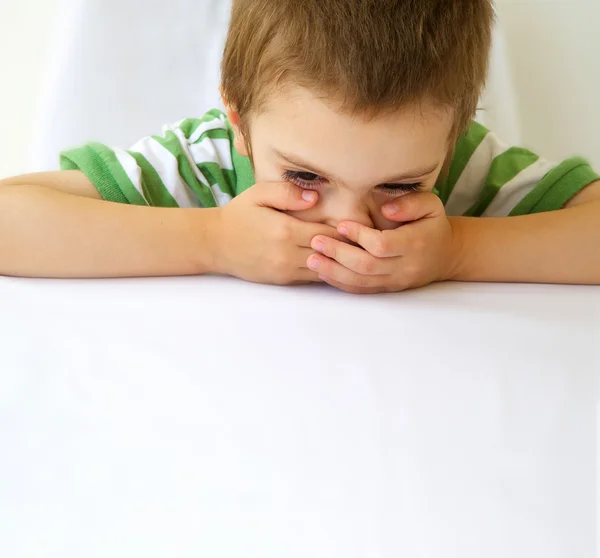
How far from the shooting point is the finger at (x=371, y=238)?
1.64ft

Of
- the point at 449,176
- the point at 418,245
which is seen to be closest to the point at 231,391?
the point at 418,245

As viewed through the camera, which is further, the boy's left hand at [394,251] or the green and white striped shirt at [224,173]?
the green and white striped shirt at [224,173]

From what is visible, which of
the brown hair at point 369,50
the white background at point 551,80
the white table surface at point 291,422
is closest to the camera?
the white table surface at point 291,422

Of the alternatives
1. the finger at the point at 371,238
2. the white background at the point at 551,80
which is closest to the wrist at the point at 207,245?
the finger at the point at 371,238

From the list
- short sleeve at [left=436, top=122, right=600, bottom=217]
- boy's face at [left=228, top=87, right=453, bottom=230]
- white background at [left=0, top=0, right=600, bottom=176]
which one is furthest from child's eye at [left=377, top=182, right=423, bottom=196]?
white background at [left=0, top=0, right=600, bottom=176]

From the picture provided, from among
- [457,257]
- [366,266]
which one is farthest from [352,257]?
[457,257]

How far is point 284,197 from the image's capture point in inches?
20.6

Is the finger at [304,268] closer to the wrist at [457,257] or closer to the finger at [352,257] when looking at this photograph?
the finger at [352,257]

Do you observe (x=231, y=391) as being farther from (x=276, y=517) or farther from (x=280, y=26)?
(x=280, y=26)

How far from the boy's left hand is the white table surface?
2cm

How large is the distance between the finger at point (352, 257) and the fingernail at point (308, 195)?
0.03 metres

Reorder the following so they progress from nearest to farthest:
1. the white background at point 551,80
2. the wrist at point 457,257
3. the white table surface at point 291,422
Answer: the white table surface at point 291,422 < the wrist at point 457,257 < the white background at point 551,80

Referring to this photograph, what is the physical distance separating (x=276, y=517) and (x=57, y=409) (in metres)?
0.15

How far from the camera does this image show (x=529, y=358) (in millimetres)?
443
